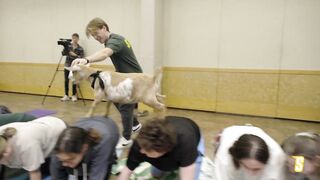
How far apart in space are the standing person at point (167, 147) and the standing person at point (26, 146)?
1.69 ft

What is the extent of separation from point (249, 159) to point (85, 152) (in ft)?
2.73

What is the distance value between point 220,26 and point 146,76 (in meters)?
2.51

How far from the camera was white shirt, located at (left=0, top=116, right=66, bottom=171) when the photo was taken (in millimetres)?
1589

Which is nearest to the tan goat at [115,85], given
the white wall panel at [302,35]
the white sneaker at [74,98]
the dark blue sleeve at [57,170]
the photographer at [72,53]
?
the dark blue sleeve at [57,170]

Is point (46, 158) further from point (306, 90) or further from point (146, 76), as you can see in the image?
point (306, 90)

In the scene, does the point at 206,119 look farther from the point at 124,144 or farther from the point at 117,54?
the point at 117,54

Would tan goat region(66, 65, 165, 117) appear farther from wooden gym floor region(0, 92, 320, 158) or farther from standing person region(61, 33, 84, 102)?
standing person region(61, 33, 84, 102)

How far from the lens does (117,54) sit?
96.0 inches

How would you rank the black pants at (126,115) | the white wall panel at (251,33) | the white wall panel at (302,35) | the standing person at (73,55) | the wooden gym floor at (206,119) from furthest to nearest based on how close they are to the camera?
the standing person at (73,55) → the white wall panel at (251,33) → the white wall panel at (302,35) → the wooden gym floor at (206,119) → the black pants at (126,115)

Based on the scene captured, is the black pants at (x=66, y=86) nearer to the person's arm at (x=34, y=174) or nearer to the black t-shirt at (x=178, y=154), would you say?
the person's arm at (x=34, y=174)

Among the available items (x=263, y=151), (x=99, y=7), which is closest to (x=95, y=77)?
(x=263, y=151)

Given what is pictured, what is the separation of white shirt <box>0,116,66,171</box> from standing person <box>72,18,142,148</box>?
574mm

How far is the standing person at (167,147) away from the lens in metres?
1.35

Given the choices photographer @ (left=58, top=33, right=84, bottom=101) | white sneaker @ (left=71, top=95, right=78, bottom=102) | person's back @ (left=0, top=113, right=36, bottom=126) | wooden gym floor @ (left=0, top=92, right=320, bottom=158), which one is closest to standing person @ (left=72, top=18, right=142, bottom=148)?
wooden gym floor @ (left=0, top=92, right=320, bottom=158)
